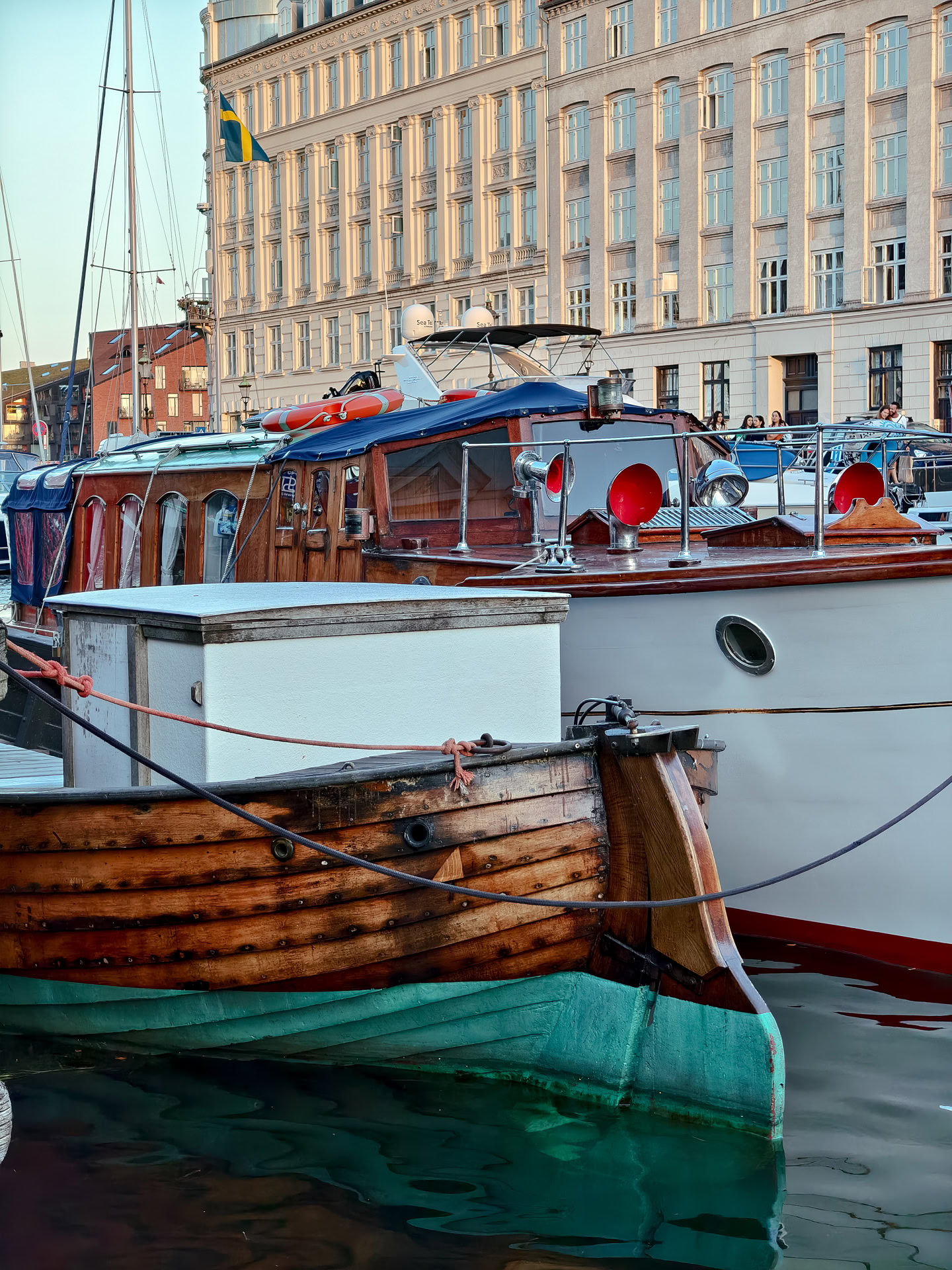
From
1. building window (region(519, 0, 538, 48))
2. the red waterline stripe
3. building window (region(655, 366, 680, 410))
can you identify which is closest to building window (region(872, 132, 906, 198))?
building window (region(655, 366, 680, 410))

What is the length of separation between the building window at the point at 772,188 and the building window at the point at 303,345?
77.4 feet

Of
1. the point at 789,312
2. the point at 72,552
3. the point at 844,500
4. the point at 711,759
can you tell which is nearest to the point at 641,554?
the point at 844,500

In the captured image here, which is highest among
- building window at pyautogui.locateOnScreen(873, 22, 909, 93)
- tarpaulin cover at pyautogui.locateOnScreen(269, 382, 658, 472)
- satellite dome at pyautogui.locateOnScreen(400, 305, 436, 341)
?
building window at pyautogui.locateOnScreen(873, 22, 909, 93)

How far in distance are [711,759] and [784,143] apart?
117ft

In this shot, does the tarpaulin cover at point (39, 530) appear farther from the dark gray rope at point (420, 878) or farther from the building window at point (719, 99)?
the building window at point (719, 99)

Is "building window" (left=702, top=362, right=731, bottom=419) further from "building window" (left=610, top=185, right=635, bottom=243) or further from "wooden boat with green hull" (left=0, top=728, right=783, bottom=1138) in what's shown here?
"wooden boat with green hull" (left=0, top=728, right=783, bottom=1138)

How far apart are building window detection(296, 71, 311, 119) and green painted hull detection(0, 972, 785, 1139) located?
56480 millimetres

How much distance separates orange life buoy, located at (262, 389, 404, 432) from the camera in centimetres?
1150

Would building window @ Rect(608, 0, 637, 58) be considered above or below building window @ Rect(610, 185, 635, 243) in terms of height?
above

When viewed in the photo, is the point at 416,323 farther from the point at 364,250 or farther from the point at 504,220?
the point at 364,250

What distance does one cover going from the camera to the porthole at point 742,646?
7.53 m

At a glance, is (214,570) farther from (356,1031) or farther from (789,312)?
(789,312)

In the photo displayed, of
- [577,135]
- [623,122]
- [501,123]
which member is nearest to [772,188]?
[623,122]

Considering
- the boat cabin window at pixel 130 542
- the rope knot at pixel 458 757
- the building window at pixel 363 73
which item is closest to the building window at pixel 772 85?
the building window at pixel 363 73
